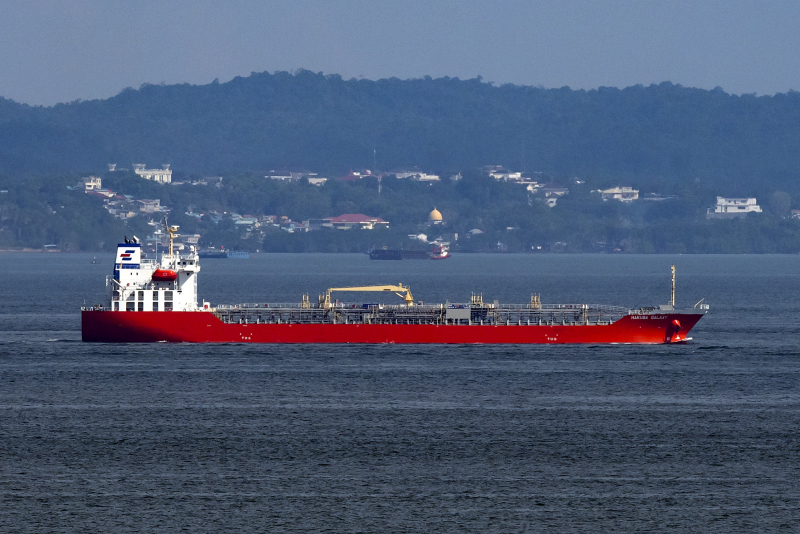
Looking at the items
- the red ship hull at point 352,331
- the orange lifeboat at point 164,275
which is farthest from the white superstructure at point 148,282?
the red ship hull at point 352,331

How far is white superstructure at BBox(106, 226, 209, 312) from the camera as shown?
80500 mm

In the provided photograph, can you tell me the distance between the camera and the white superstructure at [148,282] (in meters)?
80.5

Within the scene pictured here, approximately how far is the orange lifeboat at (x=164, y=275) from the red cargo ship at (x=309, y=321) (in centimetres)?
6

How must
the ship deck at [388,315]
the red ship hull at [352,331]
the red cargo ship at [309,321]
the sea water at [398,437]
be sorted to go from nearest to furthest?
the sea water at [398,437]
the red cargo ship at [309,321]
the red ship hull at [352,331]
the ship deck at [388,315]

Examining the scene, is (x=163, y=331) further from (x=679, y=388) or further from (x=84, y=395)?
(x=679, y=388)

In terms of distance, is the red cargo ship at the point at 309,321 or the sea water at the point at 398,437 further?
the red cargo ship at the point at 309,321

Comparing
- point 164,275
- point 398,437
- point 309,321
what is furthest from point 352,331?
point 398,437

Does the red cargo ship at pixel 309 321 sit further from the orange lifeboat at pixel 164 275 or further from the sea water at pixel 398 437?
the sea water at pixel 398 437

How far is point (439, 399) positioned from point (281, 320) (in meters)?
24.2

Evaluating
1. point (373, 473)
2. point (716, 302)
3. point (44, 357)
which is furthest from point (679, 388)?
point (716, 302)

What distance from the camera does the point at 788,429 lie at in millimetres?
55594

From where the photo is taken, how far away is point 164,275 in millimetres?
80250

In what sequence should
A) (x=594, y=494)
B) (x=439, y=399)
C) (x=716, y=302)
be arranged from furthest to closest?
1. (x=716, y=302)
2. (x=439, y=399)
3. (x=594, y=494)

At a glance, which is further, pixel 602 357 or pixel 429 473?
pixel 602 357
